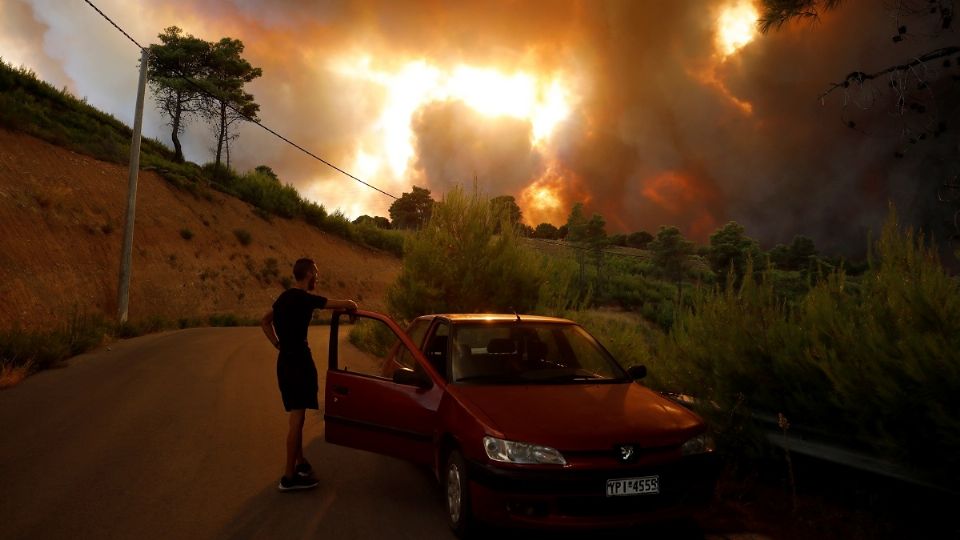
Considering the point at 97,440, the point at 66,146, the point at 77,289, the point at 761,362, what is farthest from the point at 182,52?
the point at 761,362

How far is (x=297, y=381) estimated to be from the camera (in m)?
5.65

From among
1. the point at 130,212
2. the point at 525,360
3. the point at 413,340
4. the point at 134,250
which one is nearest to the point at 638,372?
the point at 525,360

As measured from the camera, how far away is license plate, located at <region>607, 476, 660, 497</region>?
400 cm

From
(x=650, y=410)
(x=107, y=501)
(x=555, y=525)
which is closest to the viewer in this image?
(x=555, y=525)

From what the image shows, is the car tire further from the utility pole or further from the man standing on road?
the utility pole

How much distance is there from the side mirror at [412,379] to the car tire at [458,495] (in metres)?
0.63

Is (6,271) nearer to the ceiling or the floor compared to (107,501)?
nearer to the ceiling

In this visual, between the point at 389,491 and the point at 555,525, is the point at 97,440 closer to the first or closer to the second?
the point at 389,491

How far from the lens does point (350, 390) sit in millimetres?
5703

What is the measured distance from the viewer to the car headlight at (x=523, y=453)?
4.01 meters

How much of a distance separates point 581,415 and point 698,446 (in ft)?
2.78

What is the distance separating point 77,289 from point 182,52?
1276 inches

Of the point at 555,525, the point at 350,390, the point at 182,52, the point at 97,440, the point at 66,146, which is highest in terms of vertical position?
the point at 182,52

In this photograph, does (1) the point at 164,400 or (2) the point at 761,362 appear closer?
(2) the point at 761,362
